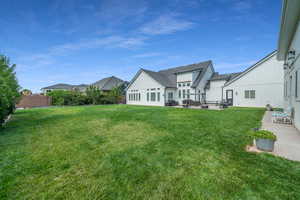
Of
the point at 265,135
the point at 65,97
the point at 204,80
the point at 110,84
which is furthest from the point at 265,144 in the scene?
the point at 110,84

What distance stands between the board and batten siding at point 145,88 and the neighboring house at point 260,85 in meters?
9.33

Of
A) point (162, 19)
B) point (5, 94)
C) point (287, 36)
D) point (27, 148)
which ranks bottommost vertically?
point (27, 148)

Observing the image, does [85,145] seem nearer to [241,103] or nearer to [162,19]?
[162,19]

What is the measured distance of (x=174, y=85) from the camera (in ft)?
73.7

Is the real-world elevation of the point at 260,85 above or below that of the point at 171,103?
above

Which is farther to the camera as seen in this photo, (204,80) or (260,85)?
(204,80)

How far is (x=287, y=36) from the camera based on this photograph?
7.84 m

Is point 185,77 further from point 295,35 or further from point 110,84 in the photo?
point 110,84

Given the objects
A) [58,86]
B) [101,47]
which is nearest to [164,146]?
[101,47]

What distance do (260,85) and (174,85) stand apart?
36.4 feet

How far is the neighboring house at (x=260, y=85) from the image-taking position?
49.2ft

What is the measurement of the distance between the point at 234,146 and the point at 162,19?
1275 cm

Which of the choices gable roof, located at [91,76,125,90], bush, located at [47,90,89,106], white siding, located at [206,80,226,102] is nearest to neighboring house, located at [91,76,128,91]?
gable roof, located at [91,76,125,90]

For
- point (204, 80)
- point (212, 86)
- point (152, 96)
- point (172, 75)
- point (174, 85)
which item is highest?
point (172, 75)
